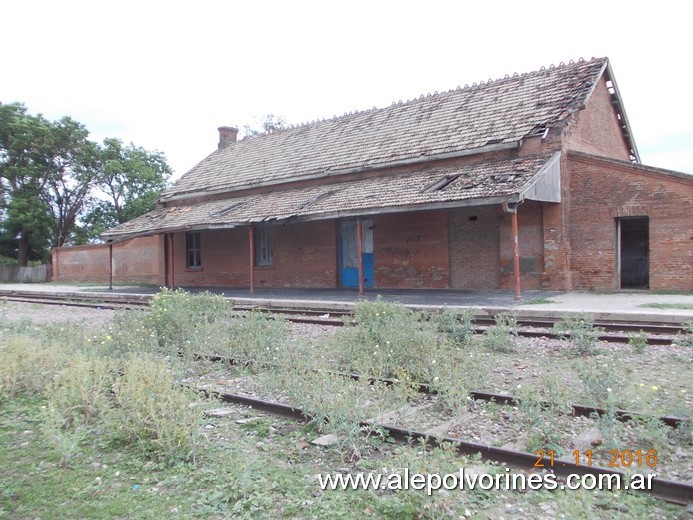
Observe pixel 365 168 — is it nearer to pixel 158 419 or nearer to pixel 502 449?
pixel 158 419

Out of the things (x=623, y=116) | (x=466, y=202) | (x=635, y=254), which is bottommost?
(x=635, y=254)

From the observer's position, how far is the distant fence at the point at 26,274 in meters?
35.7

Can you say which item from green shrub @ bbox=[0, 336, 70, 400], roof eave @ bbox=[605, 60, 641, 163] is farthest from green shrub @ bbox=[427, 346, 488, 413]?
roof eave @ bbox=[605, 60, 641, 163]

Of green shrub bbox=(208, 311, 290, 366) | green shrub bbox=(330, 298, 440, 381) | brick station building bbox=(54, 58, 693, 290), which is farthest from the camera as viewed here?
brick station building bbox=(54, 58, 693, 290)

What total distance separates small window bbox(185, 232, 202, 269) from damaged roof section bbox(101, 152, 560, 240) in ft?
7.76

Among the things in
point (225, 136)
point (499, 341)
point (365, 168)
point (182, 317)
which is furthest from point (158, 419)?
point (225, 136)

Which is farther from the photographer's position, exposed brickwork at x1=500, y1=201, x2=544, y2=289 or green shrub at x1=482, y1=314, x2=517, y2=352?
exposed brickwork at x1=500, y1=201, x2=544, y2=289

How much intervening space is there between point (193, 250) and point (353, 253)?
9.50 m

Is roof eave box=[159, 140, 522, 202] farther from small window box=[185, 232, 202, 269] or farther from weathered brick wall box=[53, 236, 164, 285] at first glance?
weathered brick wall box=[53, 236, 164, 285]

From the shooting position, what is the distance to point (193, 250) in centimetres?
2581

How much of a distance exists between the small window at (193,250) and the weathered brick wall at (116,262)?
1.75 meters

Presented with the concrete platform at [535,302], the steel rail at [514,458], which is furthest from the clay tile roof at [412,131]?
the steel rail at [514,458]

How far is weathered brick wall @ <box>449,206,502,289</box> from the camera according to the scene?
54.0 ft

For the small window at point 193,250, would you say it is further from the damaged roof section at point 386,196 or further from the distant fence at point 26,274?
the distant fence at point 26,274
